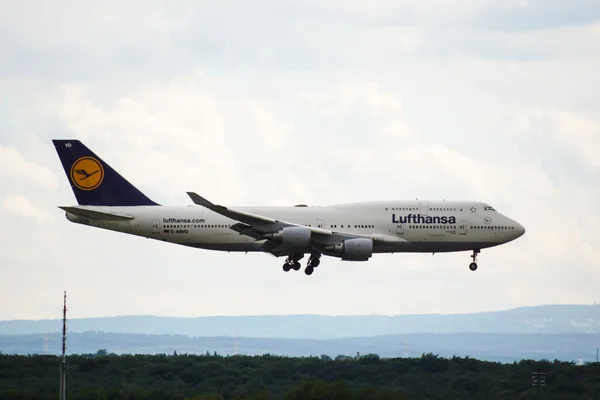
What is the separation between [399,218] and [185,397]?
19937mm

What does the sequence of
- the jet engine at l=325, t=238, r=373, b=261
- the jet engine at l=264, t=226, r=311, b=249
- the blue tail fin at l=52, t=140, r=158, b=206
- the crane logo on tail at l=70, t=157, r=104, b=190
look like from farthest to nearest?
the crane logo on tail at l=70, t=157, r=104, b=190 → the blue tail fin at l=52, t=140, r=158, b=206 → the jet engine at l=325, t=238, r=373, b=261 → the jet engine at l=264, t=226, r=311, b=249

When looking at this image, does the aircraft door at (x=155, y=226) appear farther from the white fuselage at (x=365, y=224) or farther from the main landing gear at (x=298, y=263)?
the main landing gear at (x=298, y=263)

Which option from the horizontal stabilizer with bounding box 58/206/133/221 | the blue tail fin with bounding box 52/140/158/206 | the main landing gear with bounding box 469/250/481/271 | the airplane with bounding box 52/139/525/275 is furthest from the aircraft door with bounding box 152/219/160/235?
the main landing gear with bounding box 469/250/481/271

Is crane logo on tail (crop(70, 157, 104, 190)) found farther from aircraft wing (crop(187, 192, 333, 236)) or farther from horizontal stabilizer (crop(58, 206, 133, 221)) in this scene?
aircraft wing (crop(187, 192, 333, 236))

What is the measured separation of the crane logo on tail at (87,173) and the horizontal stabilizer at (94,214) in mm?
3781

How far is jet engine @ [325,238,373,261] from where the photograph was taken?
81188mm

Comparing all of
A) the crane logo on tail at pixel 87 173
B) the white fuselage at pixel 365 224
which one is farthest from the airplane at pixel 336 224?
the crane logo on tail at pixel 87 173

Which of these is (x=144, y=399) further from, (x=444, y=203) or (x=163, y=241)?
(x=444, y=203)

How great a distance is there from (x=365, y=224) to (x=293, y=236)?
21.7 ft

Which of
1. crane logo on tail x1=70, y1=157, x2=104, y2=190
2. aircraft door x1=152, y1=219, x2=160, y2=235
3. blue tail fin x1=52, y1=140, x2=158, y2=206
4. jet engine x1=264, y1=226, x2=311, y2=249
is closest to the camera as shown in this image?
jet engine x1=264, y1=226, x2=311, y2=249

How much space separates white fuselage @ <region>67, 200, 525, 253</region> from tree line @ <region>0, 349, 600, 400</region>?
1080cm

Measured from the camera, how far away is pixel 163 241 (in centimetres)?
8575

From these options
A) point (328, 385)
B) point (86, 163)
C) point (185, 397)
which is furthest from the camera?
point (86, 163)

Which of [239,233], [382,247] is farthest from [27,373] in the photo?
[382,247]
